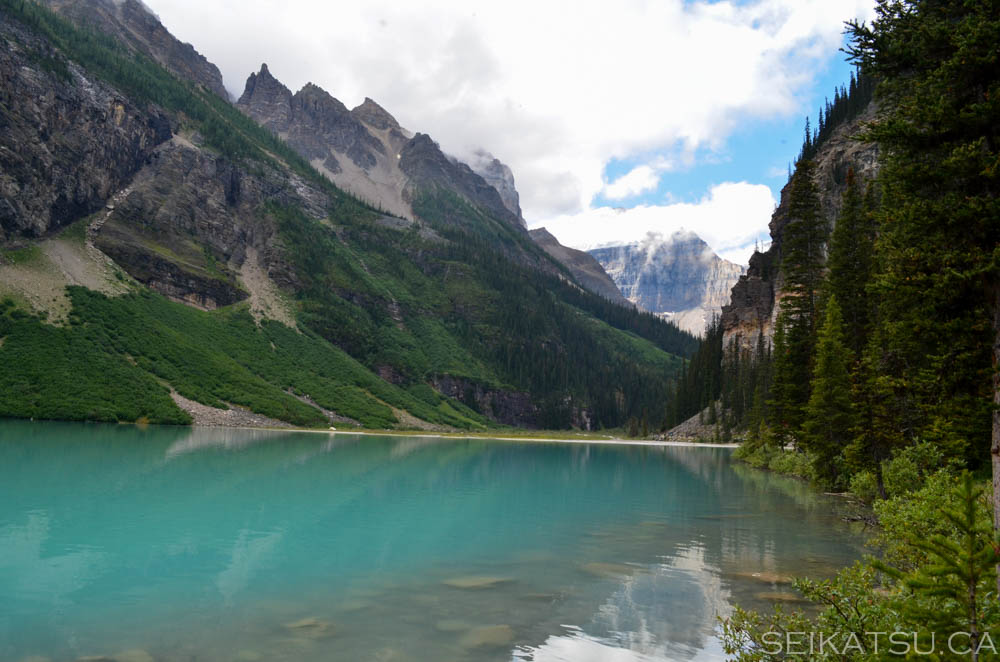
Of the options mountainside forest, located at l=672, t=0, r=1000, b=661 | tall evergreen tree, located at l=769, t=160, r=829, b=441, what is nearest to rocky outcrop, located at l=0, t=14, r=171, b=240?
tall evergreen tree, located at l=769, t=160, r=829, b=441

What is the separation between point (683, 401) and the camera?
139125mm

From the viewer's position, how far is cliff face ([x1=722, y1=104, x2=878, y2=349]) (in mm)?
77312

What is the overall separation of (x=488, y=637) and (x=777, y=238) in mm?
105496

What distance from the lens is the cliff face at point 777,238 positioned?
7731cm

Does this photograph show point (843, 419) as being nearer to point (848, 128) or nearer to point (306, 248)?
point (848, 128)

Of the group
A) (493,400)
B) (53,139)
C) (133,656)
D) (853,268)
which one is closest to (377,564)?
(133,656)

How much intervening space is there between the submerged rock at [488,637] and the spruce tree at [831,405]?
29.1 meters

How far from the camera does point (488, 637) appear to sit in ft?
39.1

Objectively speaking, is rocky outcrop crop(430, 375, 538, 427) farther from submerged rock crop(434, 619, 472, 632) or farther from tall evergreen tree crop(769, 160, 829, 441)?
submerged rock crop(434, 619, 472, 632)

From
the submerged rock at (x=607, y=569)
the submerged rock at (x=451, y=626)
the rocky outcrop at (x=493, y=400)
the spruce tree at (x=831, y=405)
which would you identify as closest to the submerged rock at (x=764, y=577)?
the submerged rock at (x=607, y=569)

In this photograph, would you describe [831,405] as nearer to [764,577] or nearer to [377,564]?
[764,577]

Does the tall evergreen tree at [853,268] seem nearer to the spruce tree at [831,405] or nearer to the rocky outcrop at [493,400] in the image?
the spruce tree at [831,405]

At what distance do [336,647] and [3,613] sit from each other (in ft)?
23.5

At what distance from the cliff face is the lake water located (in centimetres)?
5043
